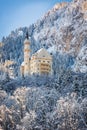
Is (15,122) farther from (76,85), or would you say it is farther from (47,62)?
(47,62)

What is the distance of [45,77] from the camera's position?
123m

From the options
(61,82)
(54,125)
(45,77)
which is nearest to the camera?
(54,125)

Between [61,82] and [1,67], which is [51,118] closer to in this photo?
[61,82]

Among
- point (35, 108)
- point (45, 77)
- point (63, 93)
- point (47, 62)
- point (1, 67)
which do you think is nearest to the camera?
point (35, 108)

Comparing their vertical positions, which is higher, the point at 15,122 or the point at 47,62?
the point at 47,62

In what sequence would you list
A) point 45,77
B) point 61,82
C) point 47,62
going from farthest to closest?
point 47,62, point 45,77, point 61,82

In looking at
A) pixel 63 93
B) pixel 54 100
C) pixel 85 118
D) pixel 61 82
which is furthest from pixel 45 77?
pixel 85 118

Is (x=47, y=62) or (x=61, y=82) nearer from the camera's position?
(x=61, y=82)

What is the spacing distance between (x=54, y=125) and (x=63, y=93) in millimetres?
21277

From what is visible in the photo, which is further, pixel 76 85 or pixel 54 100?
pixel 76 85

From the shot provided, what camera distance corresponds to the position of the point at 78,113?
287 feet

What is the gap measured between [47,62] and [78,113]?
50.8 m

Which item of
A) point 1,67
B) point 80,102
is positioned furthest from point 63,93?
point 1,67

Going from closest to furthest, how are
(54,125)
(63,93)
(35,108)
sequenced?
(54,125) < (35,108) < (63,93)
